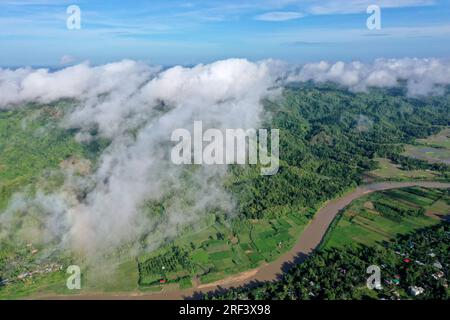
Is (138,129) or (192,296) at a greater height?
(138,129)

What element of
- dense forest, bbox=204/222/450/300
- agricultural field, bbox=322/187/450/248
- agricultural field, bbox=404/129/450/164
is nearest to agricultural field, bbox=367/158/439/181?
agricultural field, bbox=322/187/450/248

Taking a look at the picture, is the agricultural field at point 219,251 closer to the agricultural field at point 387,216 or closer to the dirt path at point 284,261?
the dirt path at point 284,261

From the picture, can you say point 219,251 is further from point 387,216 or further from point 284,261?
point 387,216

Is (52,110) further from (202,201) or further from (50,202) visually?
(202,201)

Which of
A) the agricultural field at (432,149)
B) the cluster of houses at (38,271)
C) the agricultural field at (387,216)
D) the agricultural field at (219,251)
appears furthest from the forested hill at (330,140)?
the cluster of houses at (38,271)

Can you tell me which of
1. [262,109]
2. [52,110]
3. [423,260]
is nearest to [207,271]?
[423,260]
